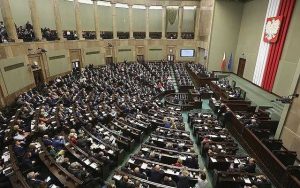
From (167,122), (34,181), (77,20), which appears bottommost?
(167,122)

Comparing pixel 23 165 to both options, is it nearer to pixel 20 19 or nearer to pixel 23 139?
pixel 23 139

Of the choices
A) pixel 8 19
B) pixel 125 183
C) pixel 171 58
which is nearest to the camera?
pixel 125 183

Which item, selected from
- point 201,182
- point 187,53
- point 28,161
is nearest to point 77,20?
point 187,53

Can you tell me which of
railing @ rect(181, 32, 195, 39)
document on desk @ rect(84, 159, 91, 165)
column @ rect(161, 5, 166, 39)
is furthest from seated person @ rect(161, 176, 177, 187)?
railing @ rect(181, 32, 195, 39)

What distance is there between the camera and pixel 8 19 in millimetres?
14133

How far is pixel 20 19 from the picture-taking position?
19.6 meters

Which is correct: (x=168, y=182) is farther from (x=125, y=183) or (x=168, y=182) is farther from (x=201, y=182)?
(x=125, y=183)

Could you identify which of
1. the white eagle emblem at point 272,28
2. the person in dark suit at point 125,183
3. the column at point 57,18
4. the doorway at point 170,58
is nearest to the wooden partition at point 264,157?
the person in dark suit at point 125,183

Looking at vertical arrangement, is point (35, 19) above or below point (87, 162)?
above

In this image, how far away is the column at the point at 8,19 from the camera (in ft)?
45.4

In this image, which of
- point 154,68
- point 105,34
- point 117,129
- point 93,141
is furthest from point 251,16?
point 93,141

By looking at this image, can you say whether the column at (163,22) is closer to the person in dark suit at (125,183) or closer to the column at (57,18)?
the column at (57,18)

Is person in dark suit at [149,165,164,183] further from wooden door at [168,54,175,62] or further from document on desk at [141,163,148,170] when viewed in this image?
wooden door at [168,54,175,62]

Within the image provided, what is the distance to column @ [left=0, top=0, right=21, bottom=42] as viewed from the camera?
1385 cm
